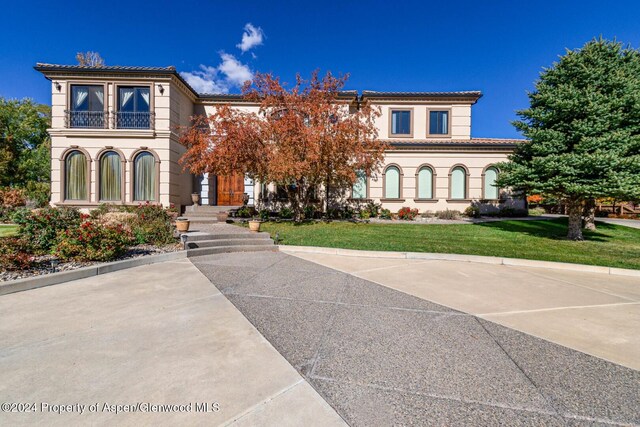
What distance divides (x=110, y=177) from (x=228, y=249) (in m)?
11.4

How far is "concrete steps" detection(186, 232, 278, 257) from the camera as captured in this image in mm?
8430

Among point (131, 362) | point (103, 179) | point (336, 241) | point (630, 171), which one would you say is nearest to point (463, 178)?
point (630, 171)

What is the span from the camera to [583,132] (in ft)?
32.7

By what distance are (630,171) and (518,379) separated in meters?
12.1

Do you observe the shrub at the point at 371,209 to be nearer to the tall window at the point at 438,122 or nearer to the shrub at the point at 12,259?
the tall window at the point at 438,122

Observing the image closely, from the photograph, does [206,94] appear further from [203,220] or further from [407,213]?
[407,213]

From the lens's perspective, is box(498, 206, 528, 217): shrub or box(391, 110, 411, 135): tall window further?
box(391, 110, 411, 135): tall window

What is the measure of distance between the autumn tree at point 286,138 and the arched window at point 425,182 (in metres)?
6.34

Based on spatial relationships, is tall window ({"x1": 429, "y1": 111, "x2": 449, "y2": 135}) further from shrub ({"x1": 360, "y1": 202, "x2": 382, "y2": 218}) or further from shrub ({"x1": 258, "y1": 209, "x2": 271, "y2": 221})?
shrub ({"x1": 258, "y1": 209, "x2": 271, "y2": 221})

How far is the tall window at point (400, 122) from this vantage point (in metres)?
19.8

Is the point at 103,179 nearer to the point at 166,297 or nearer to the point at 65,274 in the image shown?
the point at 65,274

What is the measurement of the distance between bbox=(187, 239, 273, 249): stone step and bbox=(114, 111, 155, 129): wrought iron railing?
10.3 metres

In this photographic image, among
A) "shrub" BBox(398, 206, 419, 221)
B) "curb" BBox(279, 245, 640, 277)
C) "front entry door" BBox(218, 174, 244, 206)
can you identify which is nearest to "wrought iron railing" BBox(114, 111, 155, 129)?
"front entry door" BBox(218, 174, 244, 206)

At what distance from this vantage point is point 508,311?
4.23 meters
